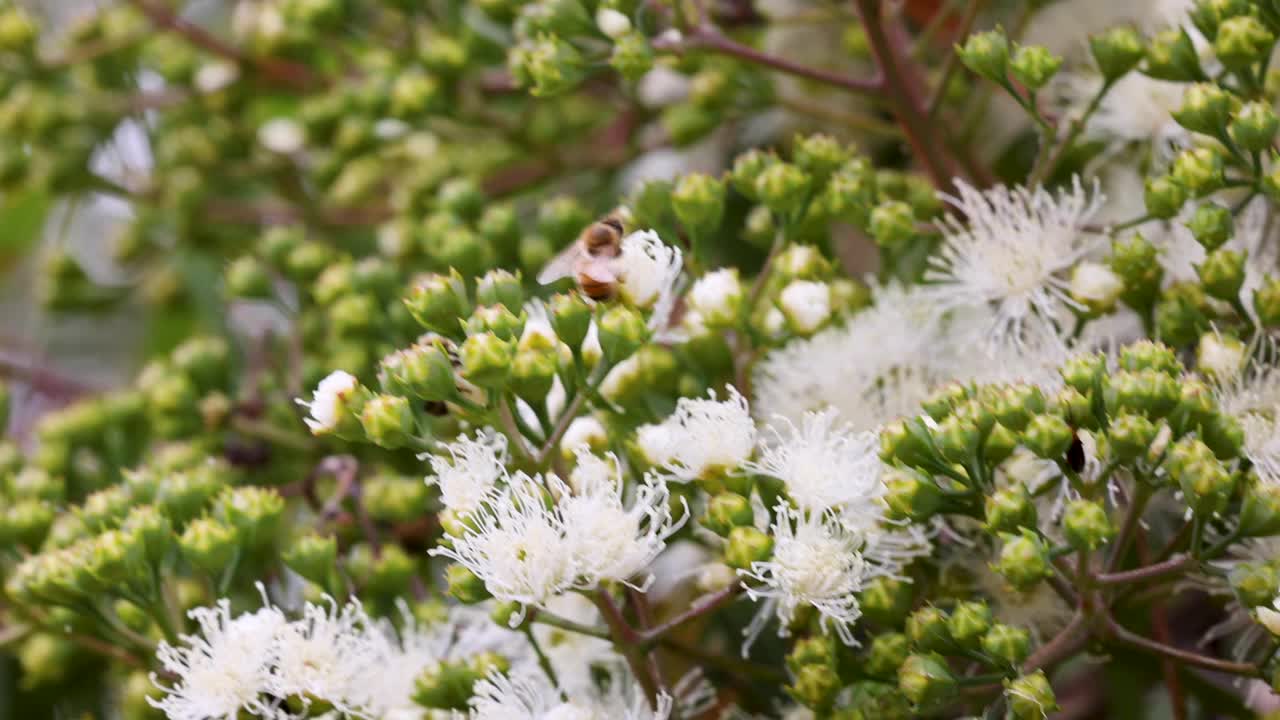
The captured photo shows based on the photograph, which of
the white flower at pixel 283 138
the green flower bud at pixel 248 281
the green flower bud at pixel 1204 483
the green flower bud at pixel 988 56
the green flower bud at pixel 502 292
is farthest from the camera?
the white flower at pixel 283 138

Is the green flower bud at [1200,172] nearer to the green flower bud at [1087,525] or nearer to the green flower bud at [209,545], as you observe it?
the green flower bud at [1087,525]

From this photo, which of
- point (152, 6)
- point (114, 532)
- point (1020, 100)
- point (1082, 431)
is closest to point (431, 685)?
point (114, 532)

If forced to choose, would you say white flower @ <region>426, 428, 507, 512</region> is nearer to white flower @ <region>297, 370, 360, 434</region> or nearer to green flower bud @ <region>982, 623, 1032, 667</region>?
white flower @ <region>297, 370, 360, 434</region>

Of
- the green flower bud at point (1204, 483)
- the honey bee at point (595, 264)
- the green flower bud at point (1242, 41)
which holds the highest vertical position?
the green flower bud at point (1242, 41)

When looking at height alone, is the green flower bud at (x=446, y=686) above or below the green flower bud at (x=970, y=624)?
below

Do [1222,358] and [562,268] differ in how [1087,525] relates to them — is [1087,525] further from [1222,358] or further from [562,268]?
[562,268]

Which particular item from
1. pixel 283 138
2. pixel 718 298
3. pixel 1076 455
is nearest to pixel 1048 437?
pixel 1076 455

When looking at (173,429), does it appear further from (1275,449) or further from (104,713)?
(1275,449)

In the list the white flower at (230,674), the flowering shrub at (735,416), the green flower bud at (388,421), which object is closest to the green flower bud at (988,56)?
the flowering shrub at (735,416)
